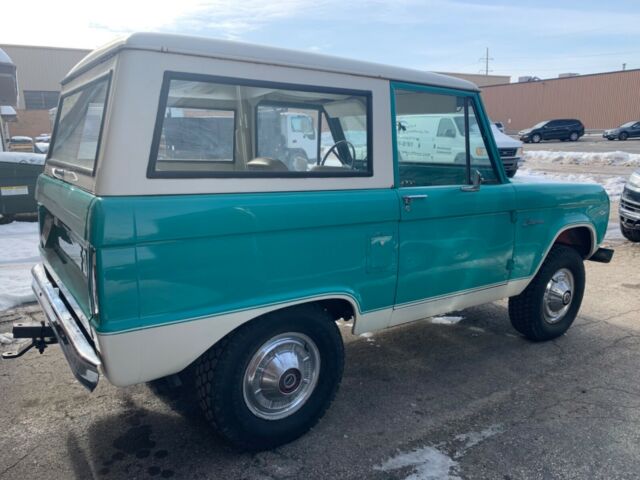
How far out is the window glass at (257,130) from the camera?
100 inches

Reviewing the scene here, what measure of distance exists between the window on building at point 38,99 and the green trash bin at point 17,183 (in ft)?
126

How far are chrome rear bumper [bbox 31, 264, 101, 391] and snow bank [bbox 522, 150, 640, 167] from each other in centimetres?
1891

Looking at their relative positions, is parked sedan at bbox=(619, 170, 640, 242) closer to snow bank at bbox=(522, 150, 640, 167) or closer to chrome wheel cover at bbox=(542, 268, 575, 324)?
chrome wheel cover at bbox=(542, 268, 575, 324)

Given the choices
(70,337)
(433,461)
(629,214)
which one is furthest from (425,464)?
(629,214)

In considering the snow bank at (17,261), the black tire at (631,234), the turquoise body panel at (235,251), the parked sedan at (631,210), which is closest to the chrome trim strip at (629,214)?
the parked sedan at (631,210)

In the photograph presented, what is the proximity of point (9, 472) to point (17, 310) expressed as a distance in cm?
257

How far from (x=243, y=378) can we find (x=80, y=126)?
1808 mm

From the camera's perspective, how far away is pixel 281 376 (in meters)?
2.83

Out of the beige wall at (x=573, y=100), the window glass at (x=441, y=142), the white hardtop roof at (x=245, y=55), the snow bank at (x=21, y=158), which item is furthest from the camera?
the beige wall at (x=573, y=100)

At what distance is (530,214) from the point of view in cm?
396

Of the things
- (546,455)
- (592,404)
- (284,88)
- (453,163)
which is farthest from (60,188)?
(592,404)

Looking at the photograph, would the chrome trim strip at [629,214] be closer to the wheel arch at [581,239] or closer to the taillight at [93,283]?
the wheel arch at [581,239]

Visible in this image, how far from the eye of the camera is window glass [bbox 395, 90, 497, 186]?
11.5 ft

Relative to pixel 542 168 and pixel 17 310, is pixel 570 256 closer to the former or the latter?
pixel 17 310
